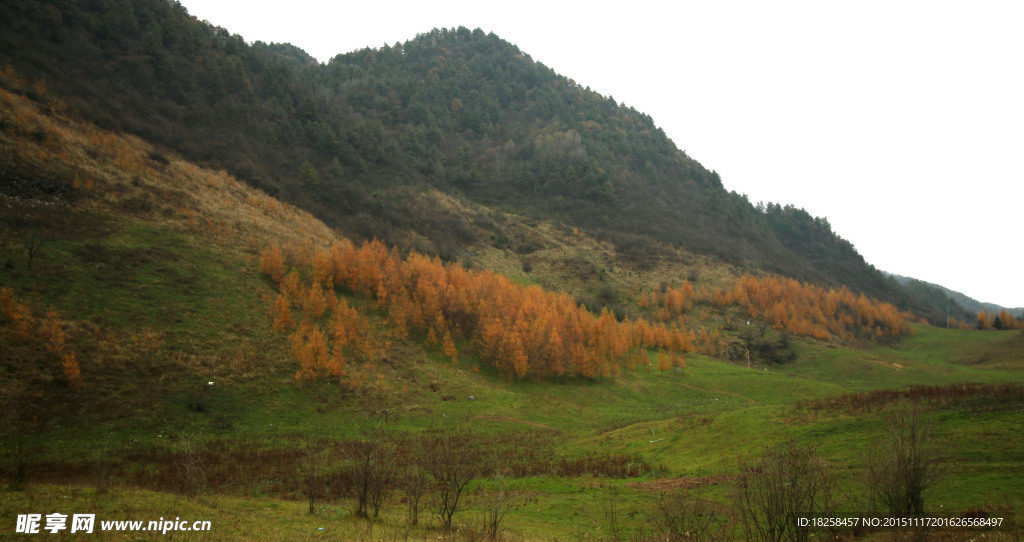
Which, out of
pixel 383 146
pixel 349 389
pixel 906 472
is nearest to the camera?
pixel 906 472

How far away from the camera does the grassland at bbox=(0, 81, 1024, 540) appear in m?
14.8

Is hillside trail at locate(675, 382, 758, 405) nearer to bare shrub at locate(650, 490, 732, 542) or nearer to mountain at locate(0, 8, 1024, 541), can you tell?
mountain at locate(0, 8, 1024, 541)

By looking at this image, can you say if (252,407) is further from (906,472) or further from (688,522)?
(906,472)

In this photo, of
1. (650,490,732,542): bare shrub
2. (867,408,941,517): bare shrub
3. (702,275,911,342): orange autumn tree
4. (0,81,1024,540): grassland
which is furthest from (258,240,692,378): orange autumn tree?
(702,275,911,342): orange autumn tree

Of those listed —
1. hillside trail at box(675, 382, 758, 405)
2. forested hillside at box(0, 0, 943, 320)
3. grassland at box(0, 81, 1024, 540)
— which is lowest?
hillside trail at box(675, 382, 758, 405)

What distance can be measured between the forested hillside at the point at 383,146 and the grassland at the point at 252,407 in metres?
21.2

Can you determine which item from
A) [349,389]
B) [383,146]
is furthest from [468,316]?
[383,146]

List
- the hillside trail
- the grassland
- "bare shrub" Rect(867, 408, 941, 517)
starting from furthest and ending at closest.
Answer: the hillside trail, the grassland, "bare shrub" Rect(867, 408, 941, 517)

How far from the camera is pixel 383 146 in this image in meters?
136

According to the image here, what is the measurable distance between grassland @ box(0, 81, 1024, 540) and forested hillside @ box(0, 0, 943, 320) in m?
21.2

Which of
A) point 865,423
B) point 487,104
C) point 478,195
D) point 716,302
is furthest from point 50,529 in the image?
point 487,104

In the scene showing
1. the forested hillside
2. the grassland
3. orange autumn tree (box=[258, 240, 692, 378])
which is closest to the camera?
the grassland

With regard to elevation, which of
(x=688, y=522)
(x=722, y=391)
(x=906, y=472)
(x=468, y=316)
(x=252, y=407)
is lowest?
(x=722, y=391)

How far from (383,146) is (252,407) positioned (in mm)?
115095
